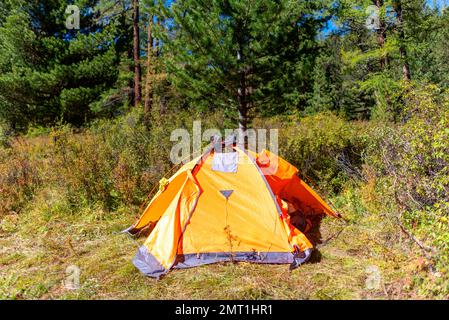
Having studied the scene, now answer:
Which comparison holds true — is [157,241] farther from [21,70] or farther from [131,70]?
[131,70]

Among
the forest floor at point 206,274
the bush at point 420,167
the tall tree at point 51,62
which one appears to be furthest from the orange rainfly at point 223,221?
the tall tree at point 51,62

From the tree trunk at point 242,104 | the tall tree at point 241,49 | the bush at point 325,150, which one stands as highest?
the tall tree at point 241,49

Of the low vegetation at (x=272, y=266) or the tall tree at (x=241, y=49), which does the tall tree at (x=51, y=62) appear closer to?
the low vegetation at (x=272, y=266)

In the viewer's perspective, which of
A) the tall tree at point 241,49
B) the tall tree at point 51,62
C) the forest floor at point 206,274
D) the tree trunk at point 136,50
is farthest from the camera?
the tree trunk at point 136,50

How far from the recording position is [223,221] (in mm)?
4164

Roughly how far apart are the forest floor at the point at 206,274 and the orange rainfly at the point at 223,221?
156 mm

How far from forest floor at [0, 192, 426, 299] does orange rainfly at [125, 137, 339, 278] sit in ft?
0.51

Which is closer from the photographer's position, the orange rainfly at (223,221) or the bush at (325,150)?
the orange rainfly at (223,221)

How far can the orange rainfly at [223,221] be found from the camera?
3.88 m

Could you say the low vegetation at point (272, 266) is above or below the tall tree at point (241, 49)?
below

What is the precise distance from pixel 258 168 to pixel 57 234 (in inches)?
125

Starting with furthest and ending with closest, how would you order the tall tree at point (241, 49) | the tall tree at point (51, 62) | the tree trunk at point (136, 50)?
the tree trunk at point (136, 50) < the tall tree at point (51, 62) < the tall tree at point (241, 49)

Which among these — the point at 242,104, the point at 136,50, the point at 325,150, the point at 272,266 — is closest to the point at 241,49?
the point at 242,104
